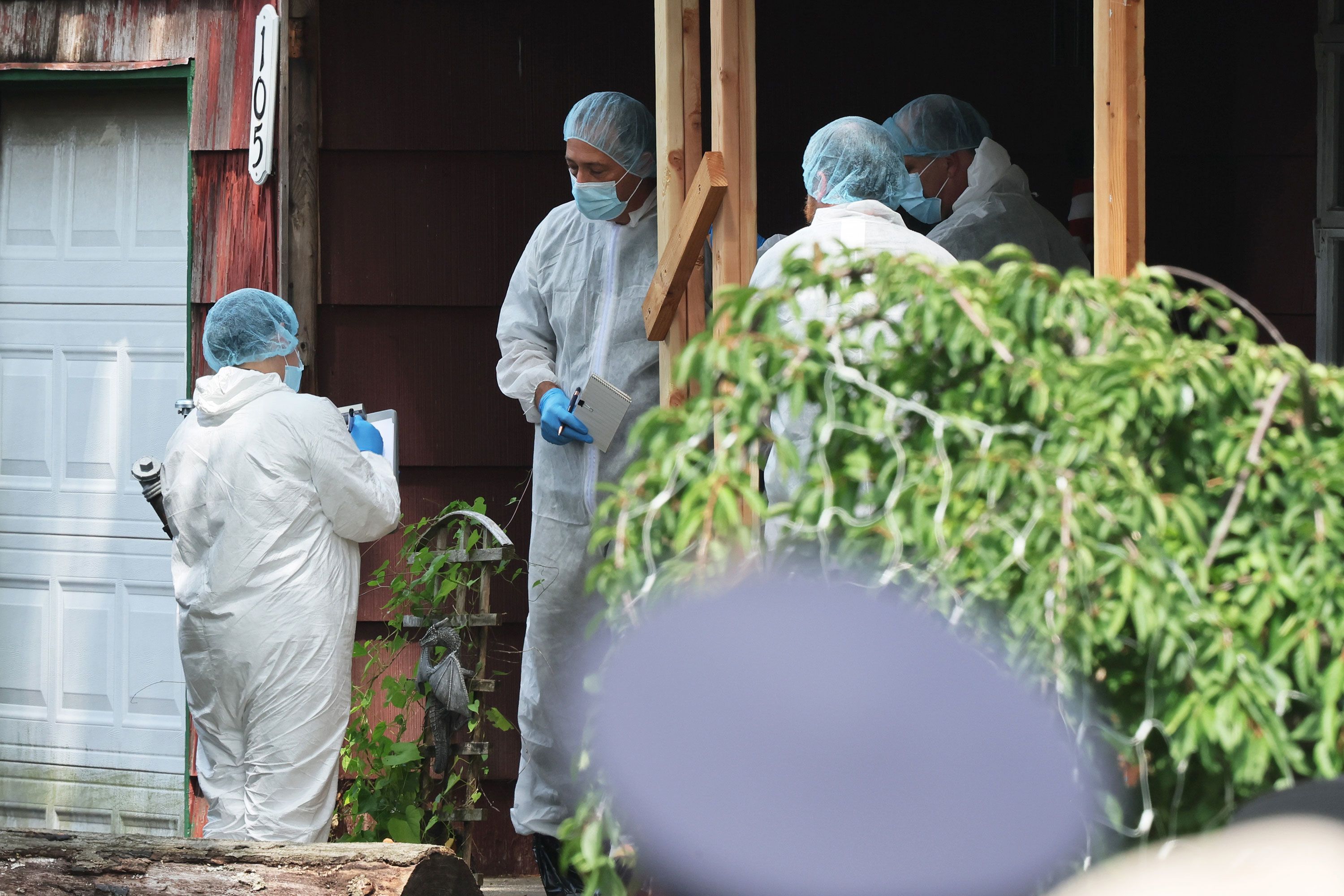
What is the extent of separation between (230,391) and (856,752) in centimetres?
199

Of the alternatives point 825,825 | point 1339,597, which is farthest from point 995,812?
point 1339,597

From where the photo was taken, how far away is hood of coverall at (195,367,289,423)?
3.02 metres

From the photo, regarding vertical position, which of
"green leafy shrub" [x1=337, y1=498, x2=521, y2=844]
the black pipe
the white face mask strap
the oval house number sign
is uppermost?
the oval house number sign

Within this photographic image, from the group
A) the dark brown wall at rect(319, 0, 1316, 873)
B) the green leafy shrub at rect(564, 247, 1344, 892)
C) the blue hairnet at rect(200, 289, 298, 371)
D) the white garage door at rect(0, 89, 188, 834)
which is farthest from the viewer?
the white garage door at rect(0, 89, 188, 834)

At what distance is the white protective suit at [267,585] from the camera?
297 centimetres

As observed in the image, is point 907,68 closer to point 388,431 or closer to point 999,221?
point 999,221

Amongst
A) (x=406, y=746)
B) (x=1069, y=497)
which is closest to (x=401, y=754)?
(x=406, y=746)

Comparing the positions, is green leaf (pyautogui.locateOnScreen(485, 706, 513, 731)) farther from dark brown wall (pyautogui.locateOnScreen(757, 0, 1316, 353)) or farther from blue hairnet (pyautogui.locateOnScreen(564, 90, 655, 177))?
dark brown wall (pyautogui.locateOnScreen(757, 0, 1316, 353))

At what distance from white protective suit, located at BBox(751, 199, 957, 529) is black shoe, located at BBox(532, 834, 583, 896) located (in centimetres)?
108

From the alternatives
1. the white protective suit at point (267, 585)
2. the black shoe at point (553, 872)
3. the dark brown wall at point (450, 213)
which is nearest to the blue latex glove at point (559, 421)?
the white protective suit at point (267, 585)

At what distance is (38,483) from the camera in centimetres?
413

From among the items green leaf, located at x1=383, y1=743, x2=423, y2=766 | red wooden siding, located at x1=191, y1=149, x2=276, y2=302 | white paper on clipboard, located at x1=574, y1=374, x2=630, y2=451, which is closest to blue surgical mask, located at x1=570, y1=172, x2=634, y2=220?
white paper on clipboard, located at x1=574, y1=374, x2=630, y2=451

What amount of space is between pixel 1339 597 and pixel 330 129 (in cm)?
307

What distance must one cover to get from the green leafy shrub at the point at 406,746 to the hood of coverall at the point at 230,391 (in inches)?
23.9
